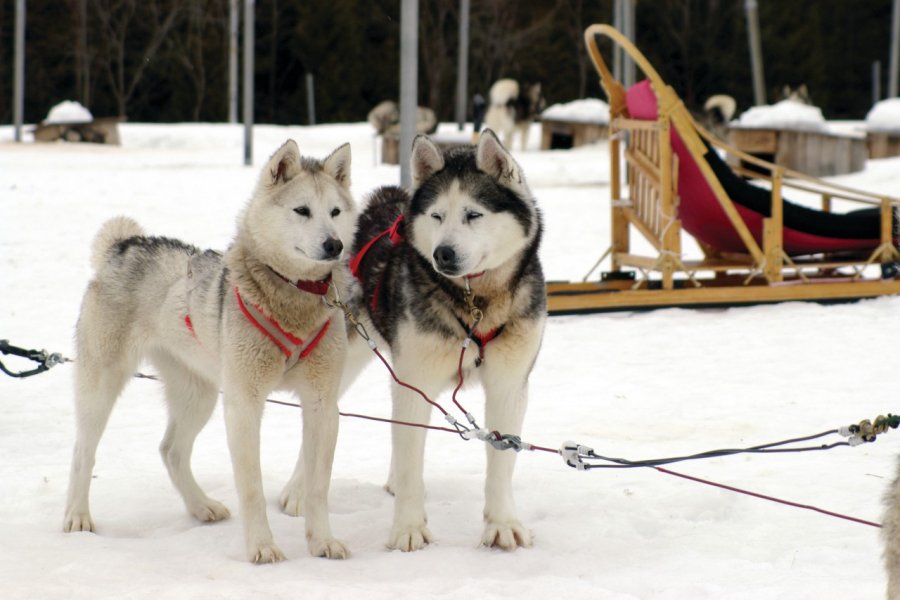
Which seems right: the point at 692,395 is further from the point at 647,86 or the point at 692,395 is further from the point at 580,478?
the point at 647,86

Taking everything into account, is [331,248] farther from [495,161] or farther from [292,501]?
[292,501]

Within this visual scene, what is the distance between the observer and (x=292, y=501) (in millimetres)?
3527

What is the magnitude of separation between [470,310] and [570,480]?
1.02 metres

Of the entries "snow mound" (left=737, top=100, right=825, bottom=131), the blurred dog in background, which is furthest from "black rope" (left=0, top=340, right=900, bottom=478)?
the blurred dog in background

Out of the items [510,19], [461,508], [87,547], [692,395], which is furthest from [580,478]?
[510,19]

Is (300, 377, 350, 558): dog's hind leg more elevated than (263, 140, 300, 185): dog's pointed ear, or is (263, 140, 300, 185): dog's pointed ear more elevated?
(263, 140, 300, 185): dog's pointed ear

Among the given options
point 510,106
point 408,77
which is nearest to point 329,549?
point 408,77

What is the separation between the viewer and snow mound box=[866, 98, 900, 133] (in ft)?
50.0

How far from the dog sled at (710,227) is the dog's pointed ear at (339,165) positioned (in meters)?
3.56

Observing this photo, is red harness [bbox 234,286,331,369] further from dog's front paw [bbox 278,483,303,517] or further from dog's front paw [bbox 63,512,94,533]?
dog's front paw [bbox 63,512,94,533]

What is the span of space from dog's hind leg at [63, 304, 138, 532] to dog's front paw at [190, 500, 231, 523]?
318 millimetres

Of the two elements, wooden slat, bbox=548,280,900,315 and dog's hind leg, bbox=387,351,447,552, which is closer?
dog's hind leg, bbox=387,351,447,552

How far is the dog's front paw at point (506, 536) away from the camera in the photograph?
3.12 meters

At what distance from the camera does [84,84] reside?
2547 cm
